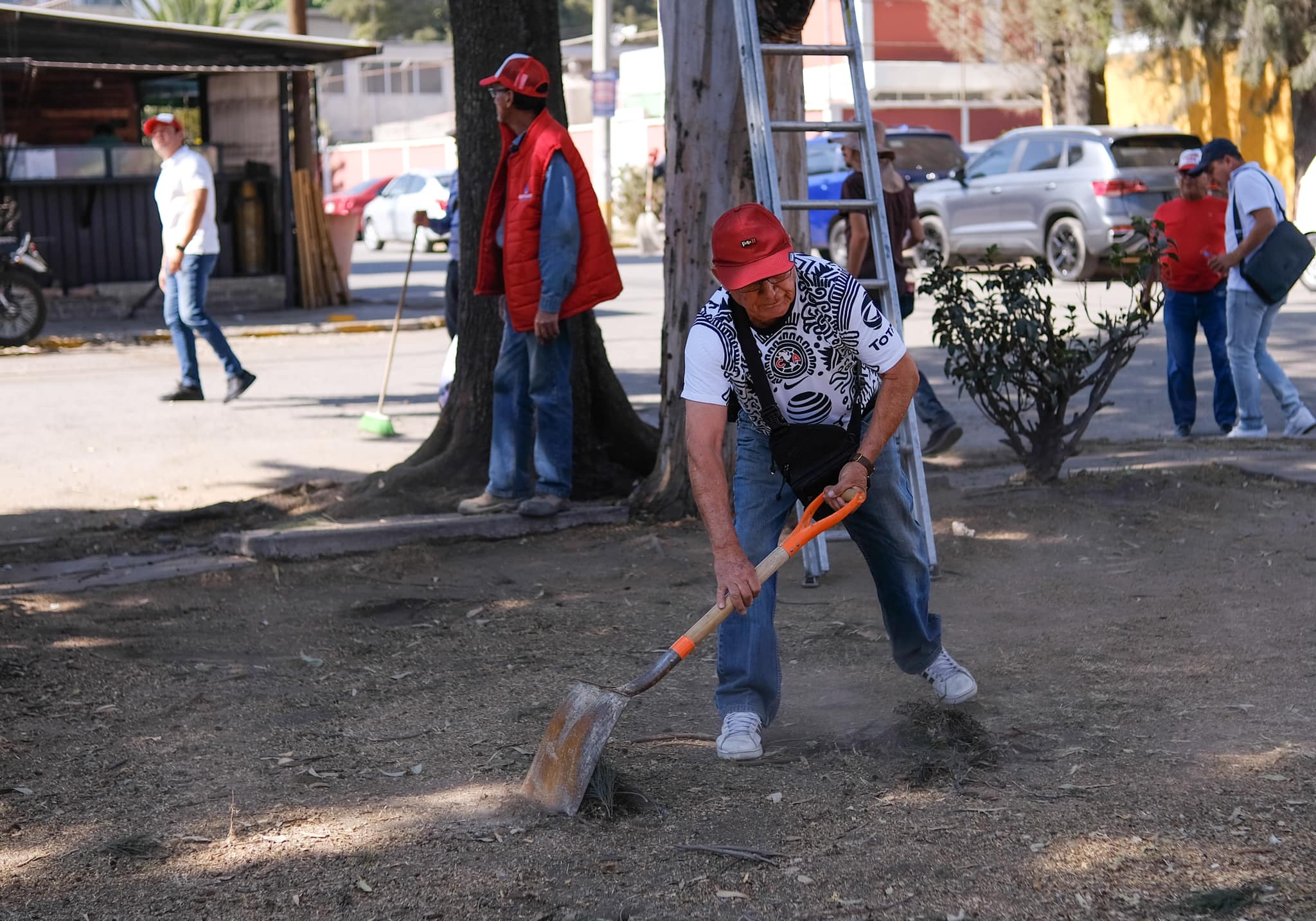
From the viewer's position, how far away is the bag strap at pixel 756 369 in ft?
13.1

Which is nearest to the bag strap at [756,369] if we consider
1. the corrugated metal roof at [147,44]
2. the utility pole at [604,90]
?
the corrugated metal roof at [147,44]

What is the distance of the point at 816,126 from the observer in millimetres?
6223

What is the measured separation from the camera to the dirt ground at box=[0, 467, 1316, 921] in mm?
3527

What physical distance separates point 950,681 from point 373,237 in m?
31.1

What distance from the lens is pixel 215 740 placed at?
4.62m

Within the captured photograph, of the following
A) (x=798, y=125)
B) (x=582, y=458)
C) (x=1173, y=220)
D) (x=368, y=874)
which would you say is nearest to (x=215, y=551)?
(x=582, y=458)

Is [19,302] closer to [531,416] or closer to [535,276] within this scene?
[531,416]

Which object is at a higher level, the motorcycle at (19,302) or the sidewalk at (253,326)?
the motorcycle at (19,302)

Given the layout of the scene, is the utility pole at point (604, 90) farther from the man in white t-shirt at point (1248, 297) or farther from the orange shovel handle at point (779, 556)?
the orange shovel handle at point (779, 556)

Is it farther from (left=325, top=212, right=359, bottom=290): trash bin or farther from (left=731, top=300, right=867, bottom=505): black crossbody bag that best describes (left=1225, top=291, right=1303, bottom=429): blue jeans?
(left=325, top=212, right=359, bottom=290): trash bin

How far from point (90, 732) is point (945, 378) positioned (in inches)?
334

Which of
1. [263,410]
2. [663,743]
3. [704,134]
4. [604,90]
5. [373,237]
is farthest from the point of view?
[373,237]

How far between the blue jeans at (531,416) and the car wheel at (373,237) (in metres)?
27.5

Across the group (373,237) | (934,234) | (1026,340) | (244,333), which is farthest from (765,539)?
(373,237)
